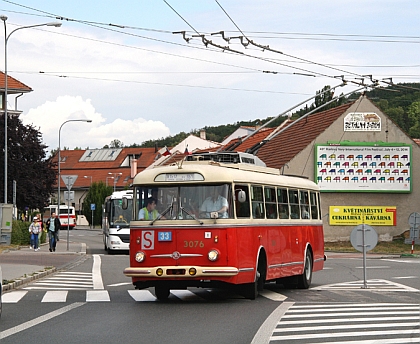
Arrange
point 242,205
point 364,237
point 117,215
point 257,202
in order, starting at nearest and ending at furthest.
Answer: point 242,205
point 257,202
point 364,237
point 117,215

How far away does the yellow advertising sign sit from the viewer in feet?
167

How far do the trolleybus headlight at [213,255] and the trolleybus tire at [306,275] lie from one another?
4826 millimetres

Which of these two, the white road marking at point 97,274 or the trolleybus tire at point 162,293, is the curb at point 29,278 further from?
the trolleybus tire at point 162,293

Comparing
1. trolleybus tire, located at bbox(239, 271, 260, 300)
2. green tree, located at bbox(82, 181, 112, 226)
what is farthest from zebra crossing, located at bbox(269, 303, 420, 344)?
green tree, located at bbox(82, 181, 112, 226)

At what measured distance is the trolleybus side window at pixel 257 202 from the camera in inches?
679

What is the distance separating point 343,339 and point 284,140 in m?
45.4

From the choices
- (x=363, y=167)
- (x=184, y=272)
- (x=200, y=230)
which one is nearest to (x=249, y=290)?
(x=184, y=272)

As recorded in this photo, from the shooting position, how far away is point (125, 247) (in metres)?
39.7

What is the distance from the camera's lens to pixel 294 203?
20.1 m

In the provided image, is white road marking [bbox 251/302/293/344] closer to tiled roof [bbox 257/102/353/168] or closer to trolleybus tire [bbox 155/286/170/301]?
trolleybus tire [bbox 155/286/170/301]

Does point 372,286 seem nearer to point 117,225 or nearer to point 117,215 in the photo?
point 117,225

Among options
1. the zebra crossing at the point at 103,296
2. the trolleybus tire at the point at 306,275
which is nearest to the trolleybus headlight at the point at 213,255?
the zebra crossing at the point at 103,296

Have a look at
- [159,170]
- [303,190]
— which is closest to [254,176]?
[159,170]

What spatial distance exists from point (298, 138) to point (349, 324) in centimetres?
4170
